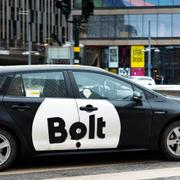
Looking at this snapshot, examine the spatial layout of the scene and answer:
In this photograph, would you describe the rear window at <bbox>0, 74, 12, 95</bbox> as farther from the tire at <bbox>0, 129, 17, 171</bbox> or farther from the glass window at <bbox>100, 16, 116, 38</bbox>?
the glass window at <bbox>100, 16, 116, 38</bbox>

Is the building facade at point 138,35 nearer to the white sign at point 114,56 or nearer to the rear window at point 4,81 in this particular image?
the white sign at point 114,56

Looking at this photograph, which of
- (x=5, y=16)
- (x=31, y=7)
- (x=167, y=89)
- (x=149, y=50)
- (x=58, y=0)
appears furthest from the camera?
(x=31, y=7)

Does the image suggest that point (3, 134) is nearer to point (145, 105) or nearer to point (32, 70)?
point (32, 70)

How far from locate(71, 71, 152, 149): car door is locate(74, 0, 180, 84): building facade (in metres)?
55.9

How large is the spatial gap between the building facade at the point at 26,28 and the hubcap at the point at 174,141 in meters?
61.7

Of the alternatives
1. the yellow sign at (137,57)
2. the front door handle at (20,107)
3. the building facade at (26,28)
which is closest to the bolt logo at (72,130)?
the front door handle at (20,107)

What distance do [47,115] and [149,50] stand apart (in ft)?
173

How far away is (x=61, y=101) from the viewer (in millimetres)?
7172

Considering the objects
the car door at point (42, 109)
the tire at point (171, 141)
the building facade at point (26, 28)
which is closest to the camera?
the car door at point (42, 109)

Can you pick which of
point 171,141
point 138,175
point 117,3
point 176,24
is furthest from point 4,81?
point 117,3

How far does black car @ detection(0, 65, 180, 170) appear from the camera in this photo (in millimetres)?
6996

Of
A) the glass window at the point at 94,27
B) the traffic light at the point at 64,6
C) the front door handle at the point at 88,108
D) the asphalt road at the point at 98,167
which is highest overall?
the glass window at the point at 94,27

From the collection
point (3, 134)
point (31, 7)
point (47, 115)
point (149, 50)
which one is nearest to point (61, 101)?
point (47, 115)

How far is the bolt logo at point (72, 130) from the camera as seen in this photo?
7.10 metres
